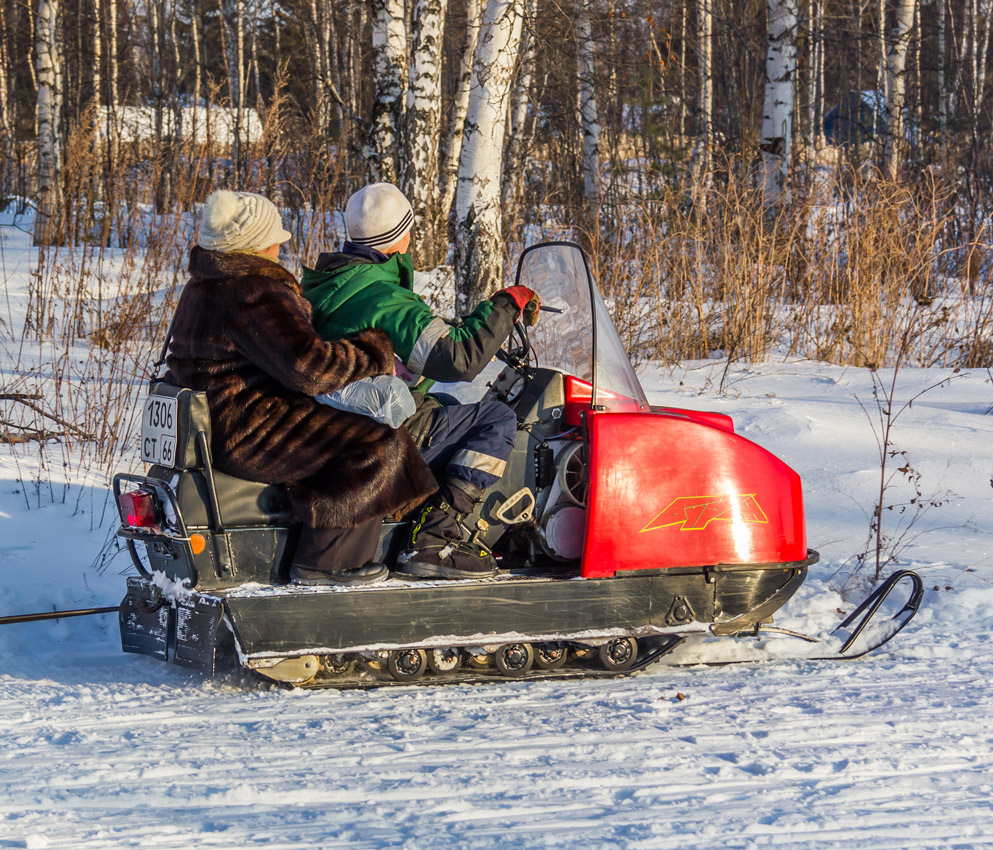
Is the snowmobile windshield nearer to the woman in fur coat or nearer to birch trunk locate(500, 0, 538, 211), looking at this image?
the woman in fur coat

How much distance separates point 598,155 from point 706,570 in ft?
37.0

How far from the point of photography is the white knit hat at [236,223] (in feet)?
10.3

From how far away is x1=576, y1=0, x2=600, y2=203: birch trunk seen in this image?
13.5 meters

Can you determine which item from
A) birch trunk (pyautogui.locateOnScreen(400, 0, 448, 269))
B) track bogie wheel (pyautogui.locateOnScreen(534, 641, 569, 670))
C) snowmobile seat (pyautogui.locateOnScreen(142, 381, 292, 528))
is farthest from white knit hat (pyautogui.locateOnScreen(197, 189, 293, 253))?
birch trunk (pyautogui.locateOnScreen(400, 0, 448, 269))

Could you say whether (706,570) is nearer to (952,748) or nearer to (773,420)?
(952,748)

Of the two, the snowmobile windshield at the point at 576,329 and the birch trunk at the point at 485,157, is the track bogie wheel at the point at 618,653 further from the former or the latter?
the birch trunk at the point at 485,157

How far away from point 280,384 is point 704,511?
4.82ft

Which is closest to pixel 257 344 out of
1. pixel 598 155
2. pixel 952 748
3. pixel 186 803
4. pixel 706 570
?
pixel 186 803

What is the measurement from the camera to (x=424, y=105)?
8.44 metres

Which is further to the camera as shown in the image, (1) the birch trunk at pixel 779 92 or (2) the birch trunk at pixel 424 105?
(1) the birch trunk at pixel 779 92

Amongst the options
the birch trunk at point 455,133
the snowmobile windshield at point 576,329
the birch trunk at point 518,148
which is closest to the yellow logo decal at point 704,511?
the snowmobile windshield at point 576,329

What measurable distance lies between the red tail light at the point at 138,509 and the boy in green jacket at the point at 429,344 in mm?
770

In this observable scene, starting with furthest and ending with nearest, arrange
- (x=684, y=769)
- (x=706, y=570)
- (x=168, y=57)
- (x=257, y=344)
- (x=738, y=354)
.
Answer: (x=168, y=57), (x=738, y=354), (x=706, y=570), (x=257, y=344), (x=684, y=769)

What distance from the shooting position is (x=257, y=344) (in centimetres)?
308
